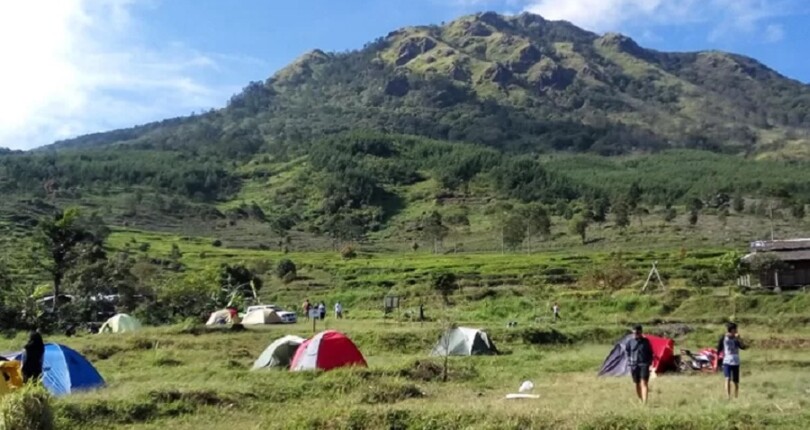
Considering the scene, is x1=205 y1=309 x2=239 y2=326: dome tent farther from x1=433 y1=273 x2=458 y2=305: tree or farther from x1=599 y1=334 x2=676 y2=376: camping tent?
x1=599 y1=334 x2=676 y2=376: camping tent

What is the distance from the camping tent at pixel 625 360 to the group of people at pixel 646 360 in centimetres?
554

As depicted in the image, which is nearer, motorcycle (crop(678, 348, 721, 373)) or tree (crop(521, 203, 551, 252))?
motorcycle (crop(678, 348, 721, 373))

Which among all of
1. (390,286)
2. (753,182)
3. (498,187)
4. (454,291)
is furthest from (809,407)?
(753,182)

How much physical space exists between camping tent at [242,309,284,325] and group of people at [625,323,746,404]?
101ft

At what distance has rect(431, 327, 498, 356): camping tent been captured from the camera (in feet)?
93.2

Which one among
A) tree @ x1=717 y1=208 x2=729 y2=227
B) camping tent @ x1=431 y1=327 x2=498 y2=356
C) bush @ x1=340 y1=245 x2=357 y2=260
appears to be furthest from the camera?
tree @ x1=717 y1=208 x2=729 y2=227

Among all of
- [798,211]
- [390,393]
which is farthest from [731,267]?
[798,211]

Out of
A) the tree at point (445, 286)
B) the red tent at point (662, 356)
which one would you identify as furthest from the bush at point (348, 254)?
the red tent at point (662, 356)

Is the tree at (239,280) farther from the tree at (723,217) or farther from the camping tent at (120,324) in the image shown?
the tree at (723,217)

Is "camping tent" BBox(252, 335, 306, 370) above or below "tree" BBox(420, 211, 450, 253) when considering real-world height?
below

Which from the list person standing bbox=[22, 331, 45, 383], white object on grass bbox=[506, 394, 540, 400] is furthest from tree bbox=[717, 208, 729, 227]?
person standing bbox=[22, 331, 45, 383]

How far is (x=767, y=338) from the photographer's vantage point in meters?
31.7

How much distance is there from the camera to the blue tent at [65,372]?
18.8m

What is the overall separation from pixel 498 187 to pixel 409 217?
77.2 feet
